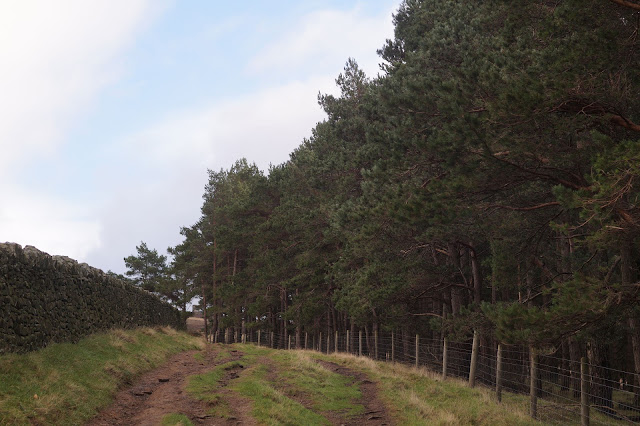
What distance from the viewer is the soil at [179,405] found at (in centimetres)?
1023

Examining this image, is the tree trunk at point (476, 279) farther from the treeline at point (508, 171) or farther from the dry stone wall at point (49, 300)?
the dry stone wall at point (49, 300)

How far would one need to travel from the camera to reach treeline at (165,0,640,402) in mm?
9617

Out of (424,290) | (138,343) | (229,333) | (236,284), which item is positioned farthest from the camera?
(229,333)

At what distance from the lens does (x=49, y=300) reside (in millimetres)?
13508

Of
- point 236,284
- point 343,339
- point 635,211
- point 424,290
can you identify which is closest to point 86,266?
point 424,290

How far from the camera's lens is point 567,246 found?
2197 cm

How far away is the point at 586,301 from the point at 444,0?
51.4 feet

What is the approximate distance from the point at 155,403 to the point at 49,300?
4324 mm

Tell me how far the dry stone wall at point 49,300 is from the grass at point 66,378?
15.9 inches

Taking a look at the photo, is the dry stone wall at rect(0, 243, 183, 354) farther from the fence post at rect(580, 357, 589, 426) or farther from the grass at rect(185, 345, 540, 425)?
the fence post at rect(580, 357, 589, 426)

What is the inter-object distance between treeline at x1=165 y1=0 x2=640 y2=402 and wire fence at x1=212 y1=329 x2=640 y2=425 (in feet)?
3.23

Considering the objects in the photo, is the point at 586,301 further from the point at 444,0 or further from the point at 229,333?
the point at 229,333

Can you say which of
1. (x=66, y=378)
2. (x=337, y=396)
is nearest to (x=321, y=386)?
(x=337, y=396)

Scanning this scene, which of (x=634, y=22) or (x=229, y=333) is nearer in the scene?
(x=634, y=22)
